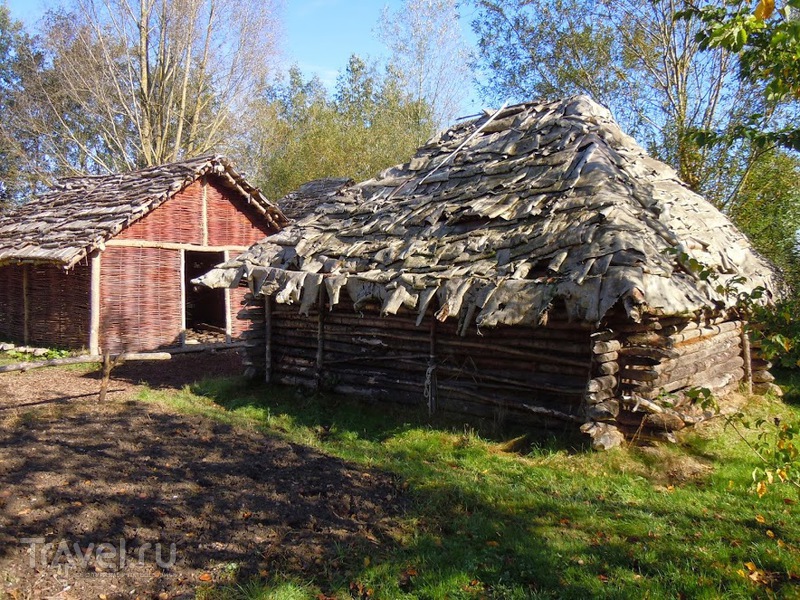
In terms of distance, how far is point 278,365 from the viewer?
10.9 metres

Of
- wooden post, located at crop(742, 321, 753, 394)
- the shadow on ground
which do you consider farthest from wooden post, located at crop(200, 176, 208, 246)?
wooden post, located at crop(742, 321, 753, 394)

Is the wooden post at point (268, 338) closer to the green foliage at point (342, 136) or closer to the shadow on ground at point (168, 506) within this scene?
the shadow on ground at point (168, 506)

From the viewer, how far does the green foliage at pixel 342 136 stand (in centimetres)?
2967

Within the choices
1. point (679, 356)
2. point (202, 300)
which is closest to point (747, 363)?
point (679, 356)

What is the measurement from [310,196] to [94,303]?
36.5ft

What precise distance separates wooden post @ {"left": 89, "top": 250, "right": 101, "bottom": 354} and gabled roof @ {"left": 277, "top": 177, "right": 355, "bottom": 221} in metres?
9.16

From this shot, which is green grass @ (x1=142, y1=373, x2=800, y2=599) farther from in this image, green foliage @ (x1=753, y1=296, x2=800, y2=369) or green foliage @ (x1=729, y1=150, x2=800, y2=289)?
green foliage @ (x1=729, y1=150, x2=800, y2=289)

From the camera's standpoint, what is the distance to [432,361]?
8.50 m

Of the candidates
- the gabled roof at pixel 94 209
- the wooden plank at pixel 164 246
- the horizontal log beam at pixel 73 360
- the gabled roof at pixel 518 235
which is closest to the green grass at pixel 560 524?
the gabled roof at pixel 518 235

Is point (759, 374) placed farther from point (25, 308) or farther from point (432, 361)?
point (25, 308)

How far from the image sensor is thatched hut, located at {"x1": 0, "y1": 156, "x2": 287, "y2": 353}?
13.5m

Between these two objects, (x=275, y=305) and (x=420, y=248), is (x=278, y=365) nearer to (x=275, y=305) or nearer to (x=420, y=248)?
(x=275, y=305)

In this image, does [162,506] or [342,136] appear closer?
[162,506]
